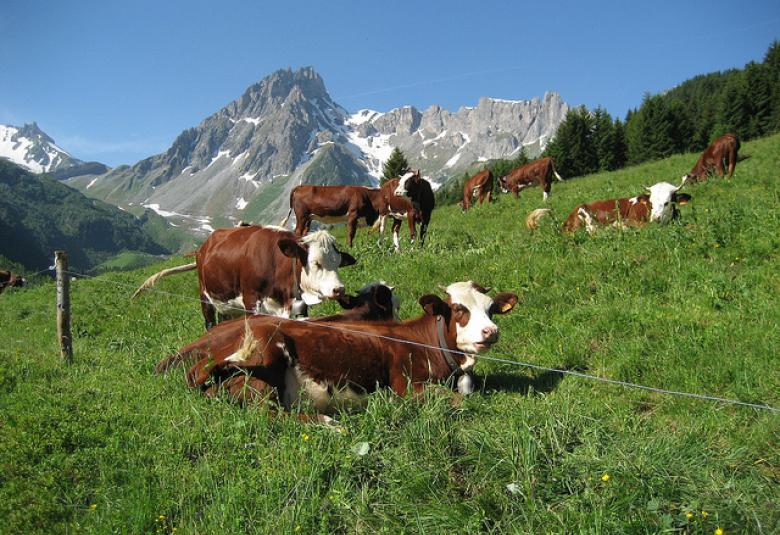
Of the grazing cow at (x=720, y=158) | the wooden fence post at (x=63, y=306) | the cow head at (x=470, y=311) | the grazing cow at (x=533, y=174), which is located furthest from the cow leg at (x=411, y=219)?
the cow head at (x=470, y=311)

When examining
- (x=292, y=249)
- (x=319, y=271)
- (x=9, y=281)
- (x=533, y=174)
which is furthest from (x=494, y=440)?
(x=533, y=174)

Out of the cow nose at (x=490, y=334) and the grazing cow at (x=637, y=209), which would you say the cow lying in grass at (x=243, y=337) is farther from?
the grazing cow at (x=637, y=209)

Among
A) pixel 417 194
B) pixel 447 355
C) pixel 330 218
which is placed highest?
pixel 417 194

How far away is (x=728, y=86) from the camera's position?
74.6 metres

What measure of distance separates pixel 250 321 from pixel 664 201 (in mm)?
11898

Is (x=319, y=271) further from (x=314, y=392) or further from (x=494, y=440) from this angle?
(x=494, y=440)

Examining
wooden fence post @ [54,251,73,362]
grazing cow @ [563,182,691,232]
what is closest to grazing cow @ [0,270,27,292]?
wooden fence post @ [54,251,73,362]

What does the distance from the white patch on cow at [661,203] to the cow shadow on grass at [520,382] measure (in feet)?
26.8

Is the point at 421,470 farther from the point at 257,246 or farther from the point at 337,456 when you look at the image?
the point at 257,246

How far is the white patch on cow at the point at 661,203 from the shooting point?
43.9 feet

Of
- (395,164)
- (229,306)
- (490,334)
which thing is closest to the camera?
(490,334)

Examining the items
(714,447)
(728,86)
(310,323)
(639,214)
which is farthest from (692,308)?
(728,86)

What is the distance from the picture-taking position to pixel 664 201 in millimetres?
14000

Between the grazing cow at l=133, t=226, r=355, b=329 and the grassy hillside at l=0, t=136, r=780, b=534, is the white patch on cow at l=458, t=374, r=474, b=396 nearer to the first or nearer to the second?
the grassy hillside at l=0, t=136, r=780, b=534
